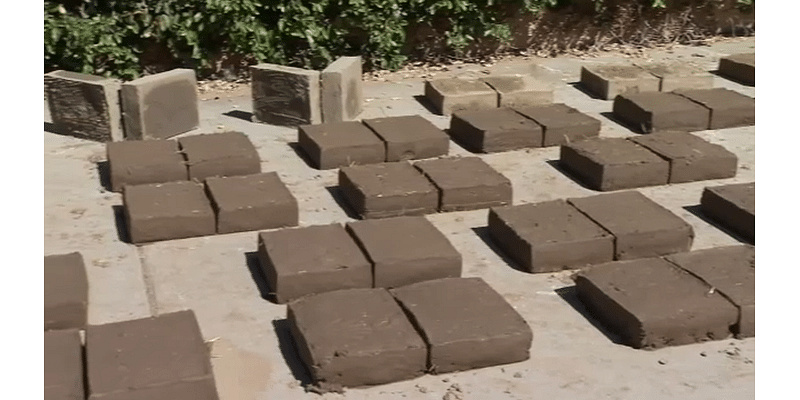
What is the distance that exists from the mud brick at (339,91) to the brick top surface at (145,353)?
380 cm

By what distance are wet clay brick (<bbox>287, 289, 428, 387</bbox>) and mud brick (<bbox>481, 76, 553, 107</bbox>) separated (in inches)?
167

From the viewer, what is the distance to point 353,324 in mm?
4570

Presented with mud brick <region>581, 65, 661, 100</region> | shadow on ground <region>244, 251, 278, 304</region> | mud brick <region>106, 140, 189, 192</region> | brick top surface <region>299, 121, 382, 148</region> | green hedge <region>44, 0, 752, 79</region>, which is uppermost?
green hedge <region>44, 0, 752, 79</region>

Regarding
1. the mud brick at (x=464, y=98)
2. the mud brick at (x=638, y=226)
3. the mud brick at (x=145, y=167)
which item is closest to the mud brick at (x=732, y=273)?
the mud brick at (x=638, y=226)

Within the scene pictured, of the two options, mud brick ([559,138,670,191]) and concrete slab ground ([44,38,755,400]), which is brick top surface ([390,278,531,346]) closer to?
concrete slab ground ([44,38,755,400])

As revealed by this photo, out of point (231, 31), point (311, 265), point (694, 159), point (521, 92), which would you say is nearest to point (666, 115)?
point (694, 159)

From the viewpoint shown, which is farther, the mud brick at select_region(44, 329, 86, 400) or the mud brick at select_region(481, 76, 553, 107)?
the mud brick at select_region(481, 76, 553, 107)

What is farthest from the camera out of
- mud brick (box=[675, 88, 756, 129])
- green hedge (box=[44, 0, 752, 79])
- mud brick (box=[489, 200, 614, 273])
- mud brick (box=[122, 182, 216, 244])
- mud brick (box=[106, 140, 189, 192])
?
green hedge (box=[44, 0, 752, 79])

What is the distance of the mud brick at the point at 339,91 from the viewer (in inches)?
A: 320

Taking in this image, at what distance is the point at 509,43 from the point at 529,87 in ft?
7.00

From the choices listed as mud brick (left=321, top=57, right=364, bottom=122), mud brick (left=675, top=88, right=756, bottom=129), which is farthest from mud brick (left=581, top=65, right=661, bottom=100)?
mud brick (left=321, top=57, right=364, bottom=122)

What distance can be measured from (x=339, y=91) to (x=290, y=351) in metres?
3.75

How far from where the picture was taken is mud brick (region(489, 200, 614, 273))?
18.4ft

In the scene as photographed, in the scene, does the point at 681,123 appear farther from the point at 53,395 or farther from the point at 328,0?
the point at 53,395
